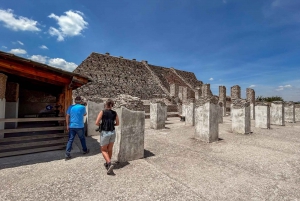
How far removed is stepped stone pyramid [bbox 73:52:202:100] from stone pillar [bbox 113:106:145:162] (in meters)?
17.2

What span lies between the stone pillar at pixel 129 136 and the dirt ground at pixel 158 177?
25 centimetres

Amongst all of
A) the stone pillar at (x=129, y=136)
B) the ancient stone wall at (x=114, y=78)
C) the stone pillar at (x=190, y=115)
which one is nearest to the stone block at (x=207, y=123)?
the stone pillar at (x=129, y=136)

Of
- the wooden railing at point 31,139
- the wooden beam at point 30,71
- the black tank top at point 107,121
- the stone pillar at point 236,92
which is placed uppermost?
the stone pillar at point 236,92

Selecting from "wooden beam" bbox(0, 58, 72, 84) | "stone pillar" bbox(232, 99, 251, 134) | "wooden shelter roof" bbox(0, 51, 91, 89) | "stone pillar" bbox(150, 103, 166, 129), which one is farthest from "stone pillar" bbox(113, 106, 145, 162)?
"stone pillar" bbox(232, 99, 251, 134)

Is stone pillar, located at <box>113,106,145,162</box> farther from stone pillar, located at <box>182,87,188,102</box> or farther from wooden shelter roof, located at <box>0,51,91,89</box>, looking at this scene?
stone pillar, located at <box>182,87,188,102</box>

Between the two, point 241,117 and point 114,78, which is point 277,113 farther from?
point 114,78

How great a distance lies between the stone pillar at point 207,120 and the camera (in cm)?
719

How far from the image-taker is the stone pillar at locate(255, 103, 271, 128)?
10906mm

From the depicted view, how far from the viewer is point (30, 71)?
499cm

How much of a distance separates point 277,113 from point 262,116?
9.92ft

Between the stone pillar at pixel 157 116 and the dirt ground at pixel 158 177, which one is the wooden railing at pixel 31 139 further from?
the stone pillar at pixel 157 116

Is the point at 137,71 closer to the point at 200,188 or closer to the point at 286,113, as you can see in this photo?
the point at 286,113

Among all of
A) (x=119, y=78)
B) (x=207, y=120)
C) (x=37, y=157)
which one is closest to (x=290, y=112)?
(x=207, y=120)

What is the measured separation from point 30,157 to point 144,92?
23147 mm
